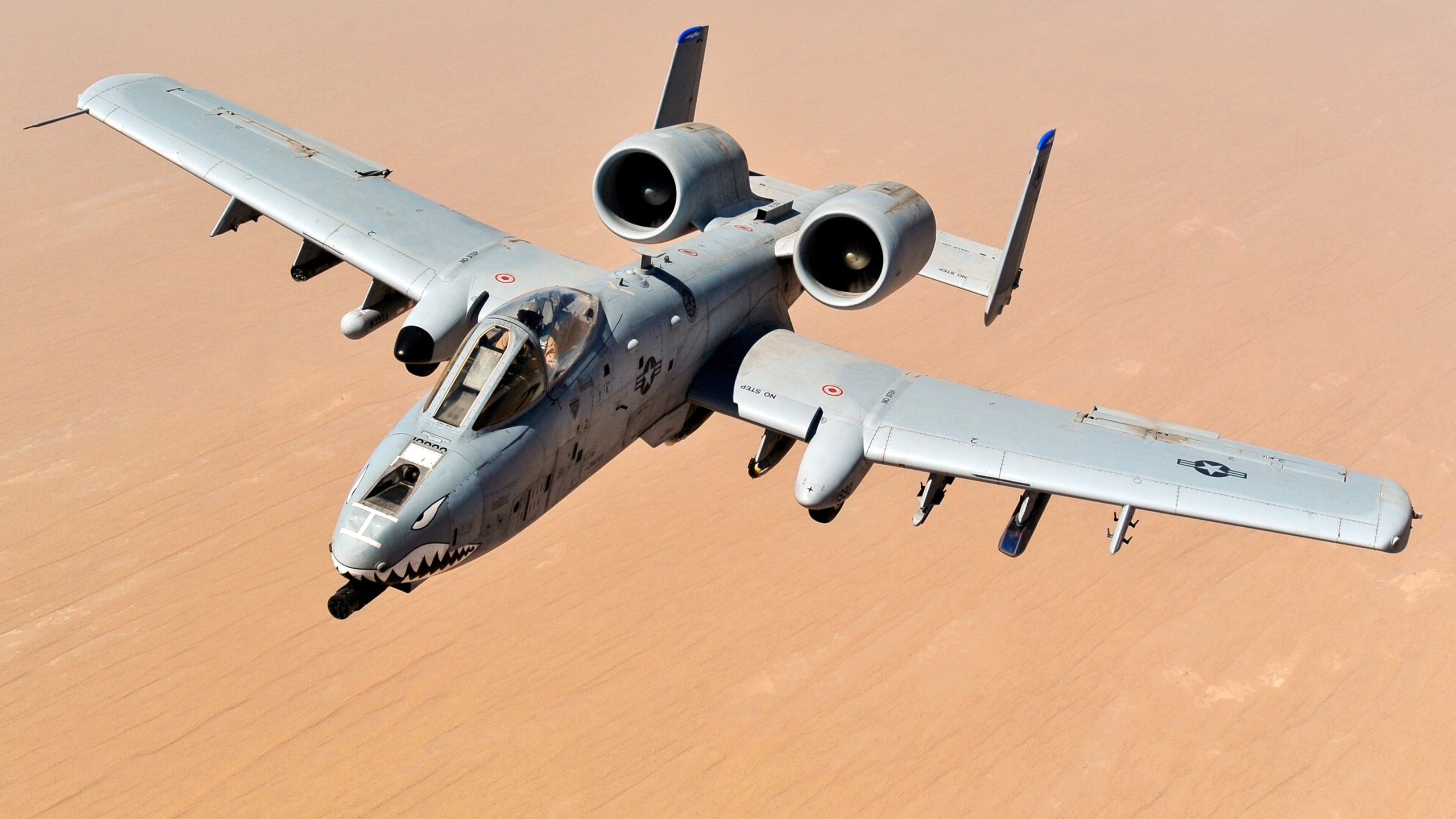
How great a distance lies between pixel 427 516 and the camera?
33.7 ft

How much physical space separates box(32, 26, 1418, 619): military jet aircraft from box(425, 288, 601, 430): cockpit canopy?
0.08 ft

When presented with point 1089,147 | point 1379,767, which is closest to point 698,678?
point 1379,767

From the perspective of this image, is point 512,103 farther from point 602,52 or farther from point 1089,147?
point 1089,147

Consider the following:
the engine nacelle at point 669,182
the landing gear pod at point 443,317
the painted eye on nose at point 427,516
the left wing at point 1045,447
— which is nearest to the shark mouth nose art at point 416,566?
the painted eye on nose at point 427,516

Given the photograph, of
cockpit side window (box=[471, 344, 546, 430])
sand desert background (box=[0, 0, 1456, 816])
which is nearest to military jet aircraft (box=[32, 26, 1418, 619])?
cockpit side window (box=[471, 344, 546, 430])

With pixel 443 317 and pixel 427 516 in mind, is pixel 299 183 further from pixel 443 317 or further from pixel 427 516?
pixel 427 516

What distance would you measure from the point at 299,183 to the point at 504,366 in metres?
6.91

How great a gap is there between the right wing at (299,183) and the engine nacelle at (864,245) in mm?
4578

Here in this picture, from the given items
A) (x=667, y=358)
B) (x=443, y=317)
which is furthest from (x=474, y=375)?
(x=443, y=317)

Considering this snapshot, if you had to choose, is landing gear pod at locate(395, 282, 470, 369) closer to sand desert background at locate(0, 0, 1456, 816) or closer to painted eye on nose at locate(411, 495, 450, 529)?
sand desert background at locate(0, 0, 1456, 816)

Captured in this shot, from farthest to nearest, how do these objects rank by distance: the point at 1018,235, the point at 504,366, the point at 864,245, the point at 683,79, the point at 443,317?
the point at 683,79 < the point at 864,245 < the point at 1018,235 < the point at 443,317 < the point at 504,366

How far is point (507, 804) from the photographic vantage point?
10992mm

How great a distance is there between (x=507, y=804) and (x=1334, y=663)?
384 inches

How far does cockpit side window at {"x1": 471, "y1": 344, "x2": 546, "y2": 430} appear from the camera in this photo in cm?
1089
